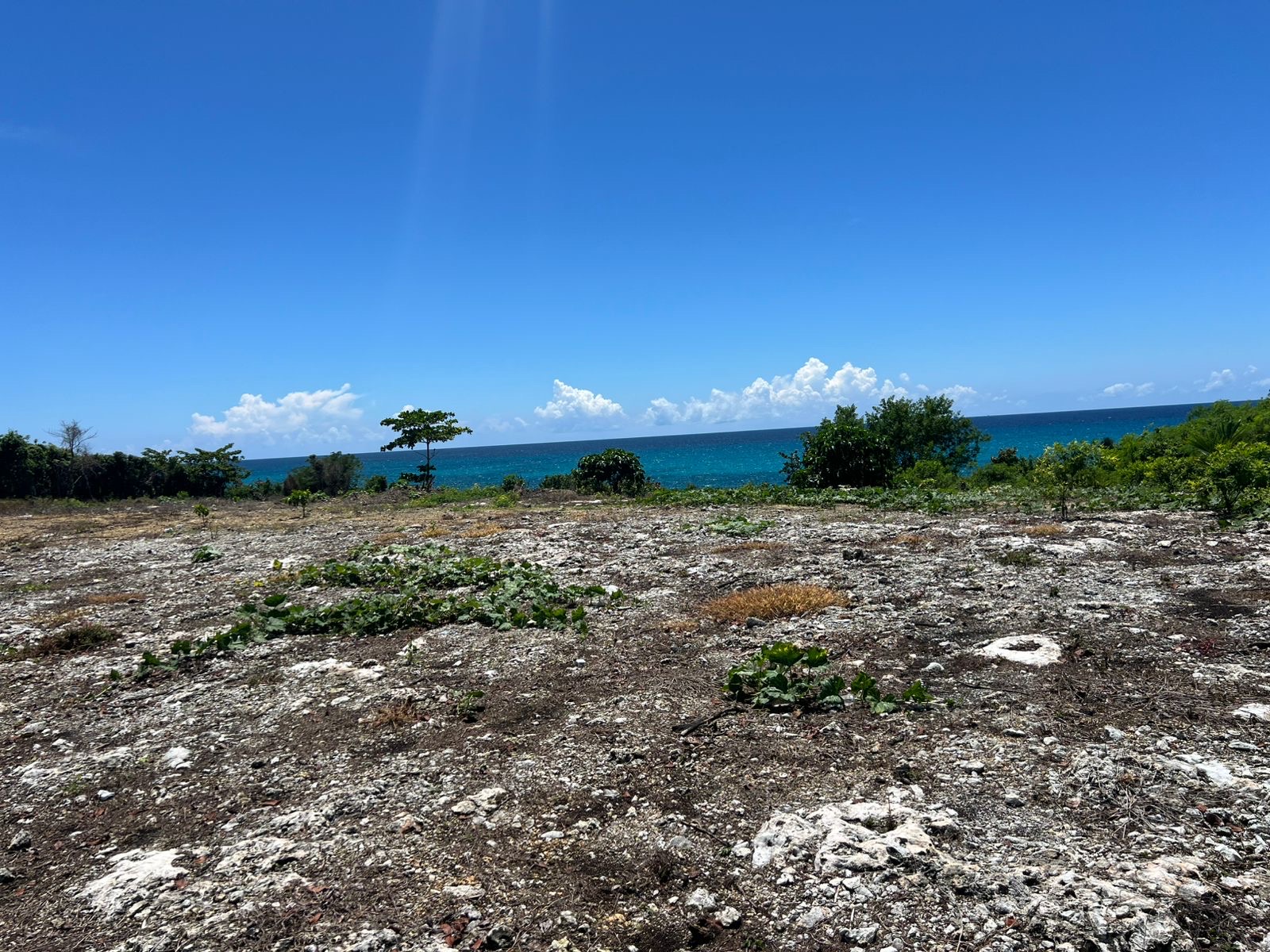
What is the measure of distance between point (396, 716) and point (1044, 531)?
34.3 feet

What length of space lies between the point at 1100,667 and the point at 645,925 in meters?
4.12

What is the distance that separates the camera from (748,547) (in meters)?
11.2

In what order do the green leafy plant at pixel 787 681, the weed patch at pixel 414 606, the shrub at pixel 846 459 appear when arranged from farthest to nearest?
the shrub at pixel 846 459 < the weed patch at pixel 414 606 < the green leafy plant at pixel 787 681

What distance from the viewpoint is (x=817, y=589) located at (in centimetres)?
778

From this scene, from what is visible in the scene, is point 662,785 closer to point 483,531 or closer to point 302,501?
point 483,531

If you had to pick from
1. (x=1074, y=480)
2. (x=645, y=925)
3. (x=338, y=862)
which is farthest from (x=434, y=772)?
(x=1074, y=480)

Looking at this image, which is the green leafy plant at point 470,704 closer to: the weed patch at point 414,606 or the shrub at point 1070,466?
the weed patch at point 414,606

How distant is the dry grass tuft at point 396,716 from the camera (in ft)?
16.1

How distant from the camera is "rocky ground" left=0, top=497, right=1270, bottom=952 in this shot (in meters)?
2.88

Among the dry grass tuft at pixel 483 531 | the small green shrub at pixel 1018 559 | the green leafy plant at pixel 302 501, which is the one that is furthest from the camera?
the green leafy plant at pixel 302 501

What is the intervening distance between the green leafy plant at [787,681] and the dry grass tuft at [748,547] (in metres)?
5.42

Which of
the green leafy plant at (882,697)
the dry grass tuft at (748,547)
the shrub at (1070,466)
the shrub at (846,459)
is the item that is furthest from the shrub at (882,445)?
the green leafy plant at (882,697)

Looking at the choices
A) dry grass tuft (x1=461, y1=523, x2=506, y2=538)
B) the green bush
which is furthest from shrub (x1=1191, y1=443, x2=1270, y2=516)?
the green bush

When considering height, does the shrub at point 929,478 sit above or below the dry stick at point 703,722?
above
